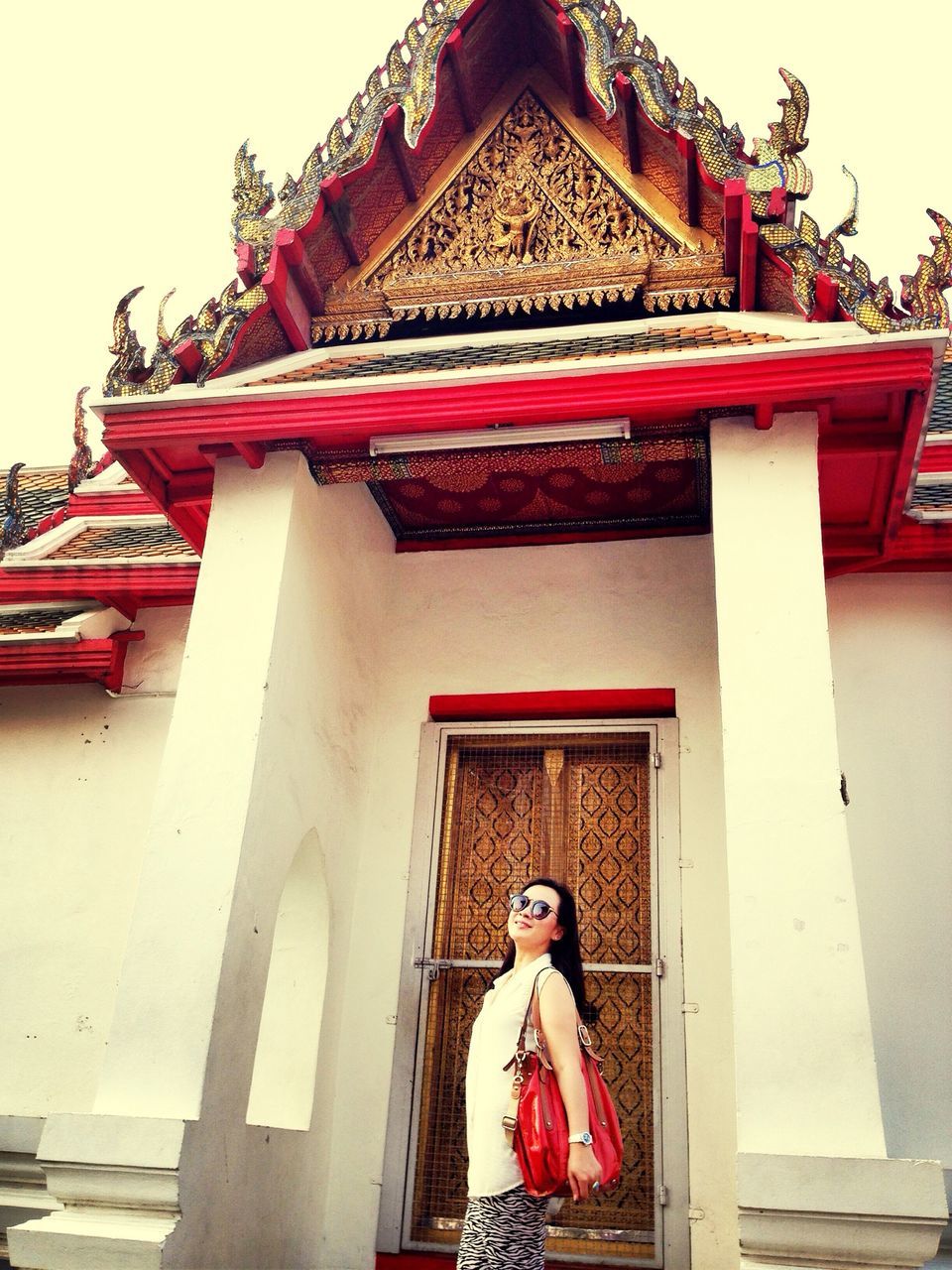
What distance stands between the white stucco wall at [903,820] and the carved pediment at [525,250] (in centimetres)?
139

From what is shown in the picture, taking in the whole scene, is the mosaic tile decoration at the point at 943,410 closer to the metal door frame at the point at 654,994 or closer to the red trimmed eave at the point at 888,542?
the red trimmed eave at the point at 888,542

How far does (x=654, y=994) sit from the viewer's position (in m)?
4.02

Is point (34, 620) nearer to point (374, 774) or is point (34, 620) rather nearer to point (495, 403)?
point (374, 774)

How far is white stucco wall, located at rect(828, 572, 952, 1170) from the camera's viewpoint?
11.9 feet

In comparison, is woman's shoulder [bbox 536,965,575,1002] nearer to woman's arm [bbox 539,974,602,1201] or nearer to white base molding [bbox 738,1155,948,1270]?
woman's arm [bbox 539,974,602,1201]

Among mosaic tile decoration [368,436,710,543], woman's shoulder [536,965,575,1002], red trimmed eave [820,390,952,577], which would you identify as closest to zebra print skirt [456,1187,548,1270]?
woman's shoulder [536,965,575,1002]

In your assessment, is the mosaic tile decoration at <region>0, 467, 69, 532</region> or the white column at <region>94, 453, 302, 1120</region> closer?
the white column at <region>94, 453, 302, 1120</region>

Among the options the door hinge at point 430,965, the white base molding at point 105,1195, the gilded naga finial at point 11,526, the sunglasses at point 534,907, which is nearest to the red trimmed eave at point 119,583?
the gilded naga finial at point 11,526

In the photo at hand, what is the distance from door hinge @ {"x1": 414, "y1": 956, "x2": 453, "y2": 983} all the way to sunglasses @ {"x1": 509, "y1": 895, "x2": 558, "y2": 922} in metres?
1.52

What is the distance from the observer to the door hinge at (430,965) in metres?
4.26

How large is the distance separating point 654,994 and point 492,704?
1.29 meters

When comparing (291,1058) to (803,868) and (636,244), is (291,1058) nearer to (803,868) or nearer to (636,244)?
(803,868)

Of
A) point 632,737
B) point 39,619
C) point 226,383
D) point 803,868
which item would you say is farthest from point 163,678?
point 803,868

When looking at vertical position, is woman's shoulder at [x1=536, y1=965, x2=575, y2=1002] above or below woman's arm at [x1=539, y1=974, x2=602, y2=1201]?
above
